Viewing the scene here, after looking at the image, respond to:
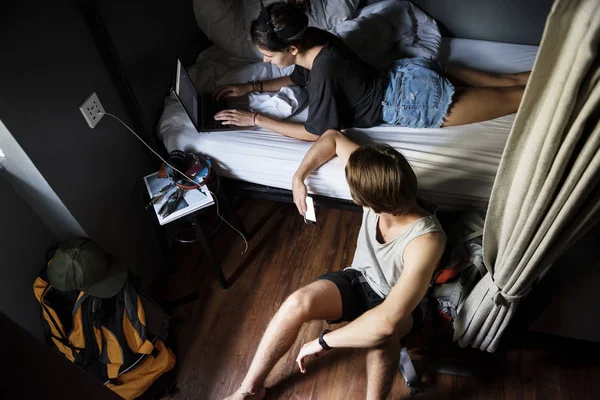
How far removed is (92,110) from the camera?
141 cm

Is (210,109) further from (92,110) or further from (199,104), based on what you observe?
(92,110)

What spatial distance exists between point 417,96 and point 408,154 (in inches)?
9.6

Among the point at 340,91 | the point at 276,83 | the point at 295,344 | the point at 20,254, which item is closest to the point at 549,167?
the point at 340,91

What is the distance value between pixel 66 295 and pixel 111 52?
89 centimetres

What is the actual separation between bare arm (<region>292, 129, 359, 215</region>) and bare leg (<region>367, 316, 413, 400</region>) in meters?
0.56

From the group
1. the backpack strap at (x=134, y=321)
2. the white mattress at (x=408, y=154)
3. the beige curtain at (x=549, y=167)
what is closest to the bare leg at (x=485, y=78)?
the white mattress at (x=408, y=154)

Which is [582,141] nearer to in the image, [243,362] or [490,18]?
[243,362]

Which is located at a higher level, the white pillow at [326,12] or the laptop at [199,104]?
the white pillow at [326,12]

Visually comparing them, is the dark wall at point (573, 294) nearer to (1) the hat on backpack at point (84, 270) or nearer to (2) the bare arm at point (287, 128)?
(2) the bare arm at point (287, 128)

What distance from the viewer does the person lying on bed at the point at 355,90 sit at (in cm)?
147

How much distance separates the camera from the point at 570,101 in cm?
66

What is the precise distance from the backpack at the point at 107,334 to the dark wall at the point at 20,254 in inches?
1.8

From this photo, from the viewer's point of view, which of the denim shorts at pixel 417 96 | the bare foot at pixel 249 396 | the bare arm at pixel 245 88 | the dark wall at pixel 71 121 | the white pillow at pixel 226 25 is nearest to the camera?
the dark wall at pixel 71 121

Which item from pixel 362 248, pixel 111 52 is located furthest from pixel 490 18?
pixel 111 52
